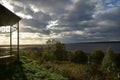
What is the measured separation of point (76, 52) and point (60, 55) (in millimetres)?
2872

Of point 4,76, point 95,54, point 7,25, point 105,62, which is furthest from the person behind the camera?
point 95,54

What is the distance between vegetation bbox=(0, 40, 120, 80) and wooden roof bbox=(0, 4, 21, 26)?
10.5 feet

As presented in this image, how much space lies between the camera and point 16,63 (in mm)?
17812

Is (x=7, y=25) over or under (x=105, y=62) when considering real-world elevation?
over

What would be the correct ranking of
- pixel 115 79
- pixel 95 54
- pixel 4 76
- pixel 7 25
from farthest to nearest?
1. pixel 95 54
2. pixel 7 25
3. pixel 115 79
4. pixel 4 76

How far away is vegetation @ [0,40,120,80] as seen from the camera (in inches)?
551

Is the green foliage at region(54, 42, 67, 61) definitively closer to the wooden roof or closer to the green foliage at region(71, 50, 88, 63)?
the green foliage at region(71, 50, 88, 63)

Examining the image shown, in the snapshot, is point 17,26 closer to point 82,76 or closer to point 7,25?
point 7,25

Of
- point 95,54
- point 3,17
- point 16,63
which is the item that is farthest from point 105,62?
point 3,17

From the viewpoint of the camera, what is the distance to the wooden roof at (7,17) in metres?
15.7

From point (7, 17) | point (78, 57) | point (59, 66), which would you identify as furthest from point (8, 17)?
point (78, 57)

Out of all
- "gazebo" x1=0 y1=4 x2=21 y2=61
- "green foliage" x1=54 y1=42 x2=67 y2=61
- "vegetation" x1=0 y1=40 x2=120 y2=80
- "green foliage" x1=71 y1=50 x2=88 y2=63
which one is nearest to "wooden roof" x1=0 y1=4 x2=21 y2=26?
"gazebo" x1=0 y1=4 x2=21 y2=61

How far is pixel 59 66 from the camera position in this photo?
65.9 feet

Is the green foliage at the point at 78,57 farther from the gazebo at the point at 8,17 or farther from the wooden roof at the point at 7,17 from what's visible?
the wooden roof at the point at 7,17
